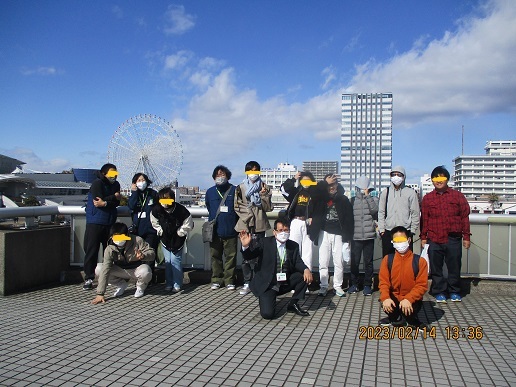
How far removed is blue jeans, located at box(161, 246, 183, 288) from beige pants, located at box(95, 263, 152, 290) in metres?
0.45

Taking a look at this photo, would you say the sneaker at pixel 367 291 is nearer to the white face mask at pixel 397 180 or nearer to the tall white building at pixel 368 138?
the white face mask at pixel 397 180

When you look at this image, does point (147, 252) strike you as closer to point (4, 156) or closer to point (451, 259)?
point (451, 259)

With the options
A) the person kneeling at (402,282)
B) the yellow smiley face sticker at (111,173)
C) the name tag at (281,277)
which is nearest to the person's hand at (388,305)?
the person kneeling at (402,282)

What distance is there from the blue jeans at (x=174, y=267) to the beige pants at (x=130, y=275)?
1.47 ft

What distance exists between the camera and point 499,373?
3.95 m

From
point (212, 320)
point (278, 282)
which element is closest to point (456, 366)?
point (278, 282)

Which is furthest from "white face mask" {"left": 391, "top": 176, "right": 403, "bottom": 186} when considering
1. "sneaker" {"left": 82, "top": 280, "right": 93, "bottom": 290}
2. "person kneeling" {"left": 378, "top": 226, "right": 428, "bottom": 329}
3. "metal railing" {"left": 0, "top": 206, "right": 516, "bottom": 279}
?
"sneaker" {"left": 82, "top": 280, "right": 93, "bottom": 290}

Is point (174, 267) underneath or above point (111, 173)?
underneath

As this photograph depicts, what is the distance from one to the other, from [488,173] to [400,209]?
543 ft

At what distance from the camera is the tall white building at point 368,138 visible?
172m

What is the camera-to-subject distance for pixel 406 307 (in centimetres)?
505

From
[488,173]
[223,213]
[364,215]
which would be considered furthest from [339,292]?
[488,173]

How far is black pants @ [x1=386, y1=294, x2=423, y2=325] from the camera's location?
17.0ft

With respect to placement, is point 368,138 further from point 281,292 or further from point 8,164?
point 281,292
